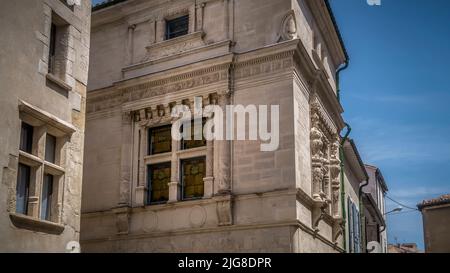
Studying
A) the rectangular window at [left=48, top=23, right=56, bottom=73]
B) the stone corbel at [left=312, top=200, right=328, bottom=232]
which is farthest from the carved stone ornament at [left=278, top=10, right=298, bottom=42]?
the rectangular window at [left=48, top=23, right=56, bottom=73]

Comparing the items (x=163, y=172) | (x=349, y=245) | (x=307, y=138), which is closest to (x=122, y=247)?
(x=163, y=172)

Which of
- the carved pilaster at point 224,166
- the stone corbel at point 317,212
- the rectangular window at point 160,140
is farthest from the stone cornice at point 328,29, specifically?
the stone corbel at point 317,212

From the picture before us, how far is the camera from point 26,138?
459 inches

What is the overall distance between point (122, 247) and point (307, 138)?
6176 millimetres

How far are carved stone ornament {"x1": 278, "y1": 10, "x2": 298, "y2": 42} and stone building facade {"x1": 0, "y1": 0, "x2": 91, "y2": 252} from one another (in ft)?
21.0

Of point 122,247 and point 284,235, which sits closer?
point 284,235

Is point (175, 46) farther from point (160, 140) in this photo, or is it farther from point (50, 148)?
point (50, 148)

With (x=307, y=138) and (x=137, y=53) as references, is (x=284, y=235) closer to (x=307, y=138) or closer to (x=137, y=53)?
(x=307, y=138)

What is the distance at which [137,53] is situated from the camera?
20.5 m

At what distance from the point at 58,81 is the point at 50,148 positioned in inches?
→ 50.5

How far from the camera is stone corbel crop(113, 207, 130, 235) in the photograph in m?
18.6

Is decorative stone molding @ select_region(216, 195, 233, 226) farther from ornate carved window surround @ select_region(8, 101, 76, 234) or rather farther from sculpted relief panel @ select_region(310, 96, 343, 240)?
ornate carved window surround @ select_region(8, 101, 76, 234)

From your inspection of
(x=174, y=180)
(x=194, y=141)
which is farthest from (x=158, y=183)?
(x=194, y=141)
